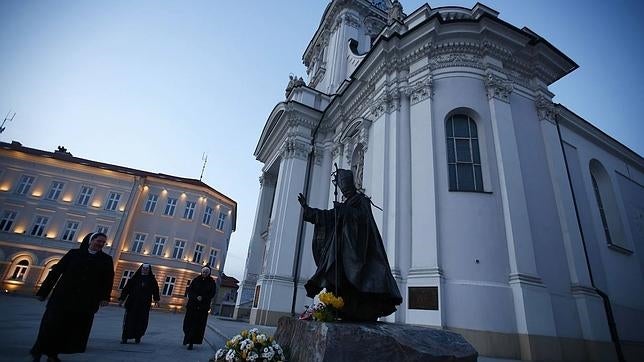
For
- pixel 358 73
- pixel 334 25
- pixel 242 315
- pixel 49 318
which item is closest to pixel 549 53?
pixel 358 73

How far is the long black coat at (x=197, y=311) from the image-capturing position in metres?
5.77

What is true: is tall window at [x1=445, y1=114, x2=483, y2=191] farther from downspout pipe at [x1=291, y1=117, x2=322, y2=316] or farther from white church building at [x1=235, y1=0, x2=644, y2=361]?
downspout pipe at [x1=291, y1=117, x2=322, y2=316]

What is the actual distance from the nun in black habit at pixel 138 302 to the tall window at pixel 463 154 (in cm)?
815

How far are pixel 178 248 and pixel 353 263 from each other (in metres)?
27.4

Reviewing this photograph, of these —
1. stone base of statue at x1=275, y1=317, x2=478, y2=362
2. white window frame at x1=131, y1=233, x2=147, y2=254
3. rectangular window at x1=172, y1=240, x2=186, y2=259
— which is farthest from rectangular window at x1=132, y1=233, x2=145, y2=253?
stone base of statue at x1=275, y1=317, x2=478, y2=362

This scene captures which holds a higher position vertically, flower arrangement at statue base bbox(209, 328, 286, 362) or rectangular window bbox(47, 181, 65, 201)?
rectangular window bbox(47, 181, 65, 201)

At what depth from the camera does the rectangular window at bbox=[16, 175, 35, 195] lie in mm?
25283

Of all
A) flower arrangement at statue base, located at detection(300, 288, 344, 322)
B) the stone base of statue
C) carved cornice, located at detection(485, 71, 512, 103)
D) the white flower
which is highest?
carved cornice, located at detection(485, 71, 512, 103)

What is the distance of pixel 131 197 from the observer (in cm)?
2700

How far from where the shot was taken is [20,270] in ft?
76.8

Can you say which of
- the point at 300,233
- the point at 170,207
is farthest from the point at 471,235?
the point at 170,207

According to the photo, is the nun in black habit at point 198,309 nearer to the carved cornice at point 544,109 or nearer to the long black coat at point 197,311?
the long black coat at point 197,311

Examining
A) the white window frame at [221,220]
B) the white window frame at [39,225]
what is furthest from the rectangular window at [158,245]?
the white window frame at [39,225]

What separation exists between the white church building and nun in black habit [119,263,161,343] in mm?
6008
